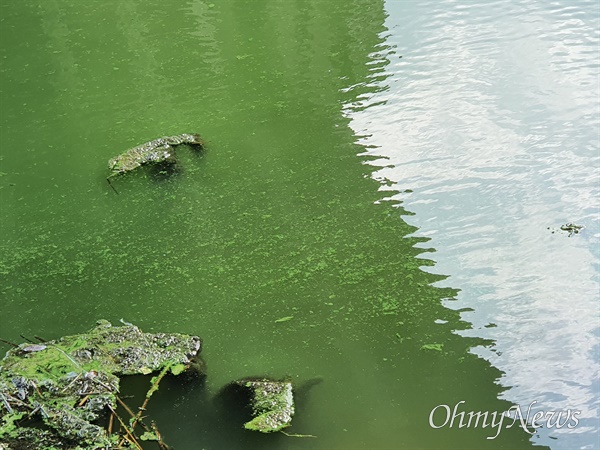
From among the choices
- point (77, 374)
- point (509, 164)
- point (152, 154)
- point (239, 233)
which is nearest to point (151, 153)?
point (152, 154)

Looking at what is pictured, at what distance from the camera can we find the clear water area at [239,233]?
2756 mm

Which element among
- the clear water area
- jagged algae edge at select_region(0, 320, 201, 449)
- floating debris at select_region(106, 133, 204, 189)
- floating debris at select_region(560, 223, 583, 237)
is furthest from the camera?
floating debris at select_region(106, 133, 204, 189)

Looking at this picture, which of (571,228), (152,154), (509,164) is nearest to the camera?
(571,228)

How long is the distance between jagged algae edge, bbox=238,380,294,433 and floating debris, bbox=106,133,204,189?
2.02 m

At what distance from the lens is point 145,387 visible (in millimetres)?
2855

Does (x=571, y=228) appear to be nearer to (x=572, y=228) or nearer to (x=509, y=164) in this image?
(x=572, y=228)

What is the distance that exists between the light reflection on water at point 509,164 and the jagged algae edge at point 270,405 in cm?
85

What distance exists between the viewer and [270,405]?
268 centimetres

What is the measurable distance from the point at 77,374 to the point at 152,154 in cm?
195

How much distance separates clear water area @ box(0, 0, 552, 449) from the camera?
276 centimetres

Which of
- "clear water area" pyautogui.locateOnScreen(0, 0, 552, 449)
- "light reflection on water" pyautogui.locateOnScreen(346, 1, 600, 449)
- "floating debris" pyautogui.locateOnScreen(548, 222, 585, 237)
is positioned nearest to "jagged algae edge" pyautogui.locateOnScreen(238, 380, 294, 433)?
"clear water area" pyautogui.locateOnScreen(0, 0, 552, 449)

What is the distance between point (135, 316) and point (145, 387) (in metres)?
0.49

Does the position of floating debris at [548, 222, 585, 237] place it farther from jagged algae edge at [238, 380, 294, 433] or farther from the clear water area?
jagged algae edge at [238, 380, 294, 433]

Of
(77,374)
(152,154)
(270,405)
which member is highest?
(152,154)
